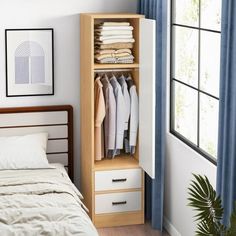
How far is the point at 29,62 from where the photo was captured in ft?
16.7

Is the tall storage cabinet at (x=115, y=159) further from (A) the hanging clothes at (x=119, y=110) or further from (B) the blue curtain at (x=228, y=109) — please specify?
(B) the blue curtain at (x=228, y=109)

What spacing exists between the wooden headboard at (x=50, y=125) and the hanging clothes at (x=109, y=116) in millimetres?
359

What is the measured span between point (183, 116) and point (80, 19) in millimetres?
1247

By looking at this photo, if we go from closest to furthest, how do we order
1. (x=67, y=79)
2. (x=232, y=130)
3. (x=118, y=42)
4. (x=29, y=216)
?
(x=232, y=130) → (x=29, y=216) → (x=118, y=42) → (x=67, y=79)

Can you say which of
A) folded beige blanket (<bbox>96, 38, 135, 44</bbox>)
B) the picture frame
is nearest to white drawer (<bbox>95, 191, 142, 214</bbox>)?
the picture frame

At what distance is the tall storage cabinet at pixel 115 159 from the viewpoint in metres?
4.76

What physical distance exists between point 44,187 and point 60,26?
1.50m

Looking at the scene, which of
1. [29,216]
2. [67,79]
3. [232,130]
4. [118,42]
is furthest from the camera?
[67,79]

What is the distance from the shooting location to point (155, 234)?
4871 mm

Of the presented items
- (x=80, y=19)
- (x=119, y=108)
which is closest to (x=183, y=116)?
(x=119, y=108)

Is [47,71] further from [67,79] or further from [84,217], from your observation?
[84,217]

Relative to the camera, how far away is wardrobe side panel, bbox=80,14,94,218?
4824 mm

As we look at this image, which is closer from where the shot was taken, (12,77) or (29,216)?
(29,216)

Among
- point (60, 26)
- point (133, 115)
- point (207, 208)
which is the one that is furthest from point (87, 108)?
point (207, 208)
